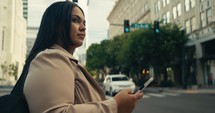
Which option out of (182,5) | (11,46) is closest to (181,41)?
(182,5)

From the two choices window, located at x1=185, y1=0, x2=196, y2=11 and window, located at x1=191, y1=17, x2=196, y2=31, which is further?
window, located at x1=185, y1=0, x2=196, y2=11

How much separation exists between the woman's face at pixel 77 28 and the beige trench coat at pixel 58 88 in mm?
157

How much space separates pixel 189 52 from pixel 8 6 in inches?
1643

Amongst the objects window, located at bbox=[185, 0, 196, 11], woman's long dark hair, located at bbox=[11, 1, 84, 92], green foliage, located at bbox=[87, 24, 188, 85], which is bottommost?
woman's long dark hair, located at bbox=[11, 1, 84, 92]

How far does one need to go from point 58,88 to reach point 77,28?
0.47 meters

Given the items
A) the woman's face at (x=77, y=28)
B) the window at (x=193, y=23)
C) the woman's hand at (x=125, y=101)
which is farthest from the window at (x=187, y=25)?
the woman's hand at (x=125, y=101)

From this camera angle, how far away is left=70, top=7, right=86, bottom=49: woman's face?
1.72 metres

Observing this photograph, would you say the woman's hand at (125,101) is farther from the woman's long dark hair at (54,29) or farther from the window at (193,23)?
the window at (193,23)

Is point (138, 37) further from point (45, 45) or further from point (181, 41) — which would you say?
point (45, 45)

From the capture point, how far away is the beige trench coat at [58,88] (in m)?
1.36

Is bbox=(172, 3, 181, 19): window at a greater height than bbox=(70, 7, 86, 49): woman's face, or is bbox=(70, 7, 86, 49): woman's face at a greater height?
bbox=(172, 3, 181, 19): window

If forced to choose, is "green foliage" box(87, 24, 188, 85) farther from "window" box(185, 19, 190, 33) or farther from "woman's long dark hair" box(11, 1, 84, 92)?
"woman's long dark hair" box(11, 1, 84, 92)

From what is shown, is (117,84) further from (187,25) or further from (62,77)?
(62,77)

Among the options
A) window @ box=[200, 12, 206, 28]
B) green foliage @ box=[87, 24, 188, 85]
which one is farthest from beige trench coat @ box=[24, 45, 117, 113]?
window @ box=[200, 12, 206, 28]
